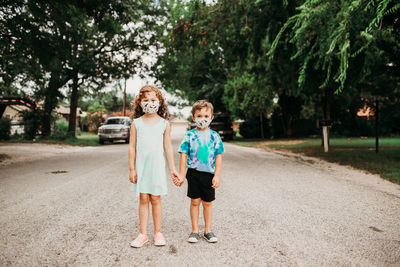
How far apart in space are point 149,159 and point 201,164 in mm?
553

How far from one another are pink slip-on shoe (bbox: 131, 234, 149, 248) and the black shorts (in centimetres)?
65

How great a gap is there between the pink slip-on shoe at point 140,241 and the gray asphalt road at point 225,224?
2.9 inches

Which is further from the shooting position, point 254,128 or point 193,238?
point 254,128

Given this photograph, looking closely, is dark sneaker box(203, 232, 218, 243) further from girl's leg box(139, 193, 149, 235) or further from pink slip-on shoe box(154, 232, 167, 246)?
girl's leg box(139, 193, 149, 235)

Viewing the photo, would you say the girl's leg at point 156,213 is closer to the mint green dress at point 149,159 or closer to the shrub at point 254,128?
the mint green dress at point 149,159

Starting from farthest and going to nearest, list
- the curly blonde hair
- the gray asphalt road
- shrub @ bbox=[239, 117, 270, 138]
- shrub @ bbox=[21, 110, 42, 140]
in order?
1. shrub @ bbox=[239, 117, 270, 138]
2. shrub @ bbox=[21, 110, 42, 140]
3. the curly blonde hair
4. the gray asphalt road

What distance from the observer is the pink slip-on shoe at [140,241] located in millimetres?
3012

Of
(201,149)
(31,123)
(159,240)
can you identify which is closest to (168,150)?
(201,149)

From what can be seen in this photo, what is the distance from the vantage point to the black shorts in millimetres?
3217

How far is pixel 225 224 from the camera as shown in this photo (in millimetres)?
3713

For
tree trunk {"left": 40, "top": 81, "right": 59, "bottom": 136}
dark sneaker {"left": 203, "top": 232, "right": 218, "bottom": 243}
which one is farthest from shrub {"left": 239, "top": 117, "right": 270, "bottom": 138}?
dark sneaker {"left": 203, "top": 232, "right": 218, "bottom": 243}

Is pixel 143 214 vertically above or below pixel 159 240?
above

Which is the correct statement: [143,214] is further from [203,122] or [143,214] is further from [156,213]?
[203,122]

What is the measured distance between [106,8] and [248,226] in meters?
8.37
